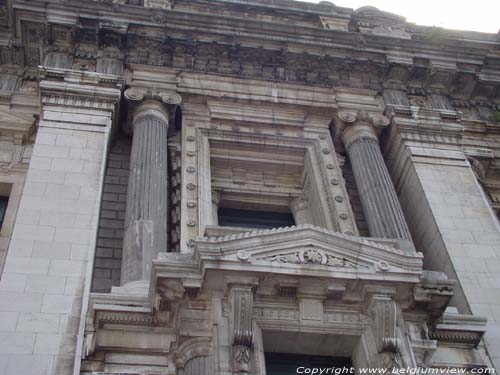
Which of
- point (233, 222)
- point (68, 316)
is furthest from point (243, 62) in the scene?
point (68, 316)

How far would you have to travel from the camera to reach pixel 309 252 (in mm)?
12758

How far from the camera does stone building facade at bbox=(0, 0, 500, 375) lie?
41.0 ft

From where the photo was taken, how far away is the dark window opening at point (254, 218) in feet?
60.1

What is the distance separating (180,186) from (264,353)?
17.0 ft

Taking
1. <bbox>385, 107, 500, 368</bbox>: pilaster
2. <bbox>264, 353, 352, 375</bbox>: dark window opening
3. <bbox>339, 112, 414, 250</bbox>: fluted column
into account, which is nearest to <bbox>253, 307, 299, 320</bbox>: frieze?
<bbox>264, 353, 352, 375</bbox>: dark window opening

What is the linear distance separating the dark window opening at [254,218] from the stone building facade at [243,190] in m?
0.06

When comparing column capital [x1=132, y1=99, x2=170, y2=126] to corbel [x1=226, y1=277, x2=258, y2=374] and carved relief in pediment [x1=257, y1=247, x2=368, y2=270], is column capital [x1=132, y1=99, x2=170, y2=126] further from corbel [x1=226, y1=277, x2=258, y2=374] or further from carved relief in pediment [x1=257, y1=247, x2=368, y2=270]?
corbel [x1=226, y1=277, x2=258, y2=374]

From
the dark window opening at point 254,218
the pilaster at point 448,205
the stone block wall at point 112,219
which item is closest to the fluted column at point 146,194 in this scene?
the stone block wall at point 112,219

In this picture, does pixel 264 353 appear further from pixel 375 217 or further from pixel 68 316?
pixel 375 217

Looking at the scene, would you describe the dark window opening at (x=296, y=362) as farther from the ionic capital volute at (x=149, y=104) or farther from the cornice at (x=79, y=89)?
the cornice at (x=79, y=89)

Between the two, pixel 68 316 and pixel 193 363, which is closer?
pixel 193 363

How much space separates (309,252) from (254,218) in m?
5.90

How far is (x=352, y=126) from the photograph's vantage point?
65.0 ft

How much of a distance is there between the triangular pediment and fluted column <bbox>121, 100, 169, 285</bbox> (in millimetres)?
2200
